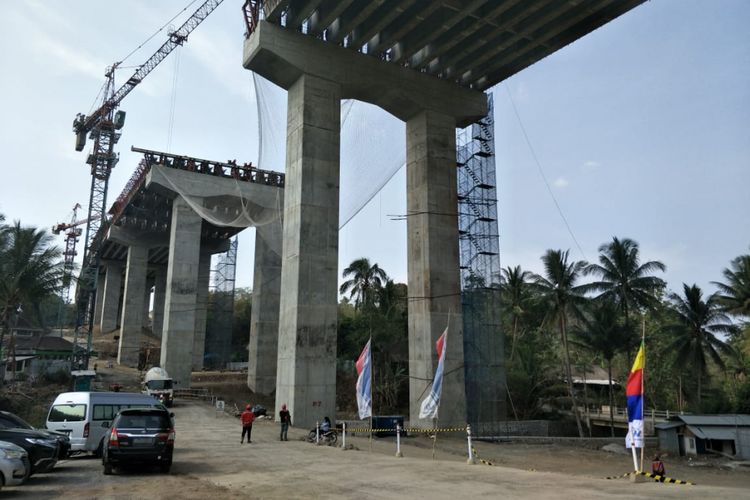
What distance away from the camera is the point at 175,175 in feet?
154

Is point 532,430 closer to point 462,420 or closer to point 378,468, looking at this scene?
point 462,420

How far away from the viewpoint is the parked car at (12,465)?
10367 millimetres

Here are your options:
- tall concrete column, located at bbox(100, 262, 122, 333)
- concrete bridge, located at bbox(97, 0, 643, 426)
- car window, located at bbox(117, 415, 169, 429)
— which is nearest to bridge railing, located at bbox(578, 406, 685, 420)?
concrete bridge, located at bbox(97, 0, 643, 426)

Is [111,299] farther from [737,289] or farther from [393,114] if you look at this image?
[737,289]

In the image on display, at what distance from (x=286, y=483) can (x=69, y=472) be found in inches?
235

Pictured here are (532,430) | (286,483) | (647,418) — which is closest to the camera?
(286,483)

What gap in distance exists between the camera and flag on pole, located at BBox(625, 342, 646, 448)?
11.4 metres

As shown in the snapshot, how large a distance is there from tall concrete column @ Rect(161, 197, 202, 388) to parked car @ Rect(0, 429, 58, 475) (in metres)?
34.7

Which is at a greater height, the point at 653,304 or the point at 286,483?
the point at 653,304

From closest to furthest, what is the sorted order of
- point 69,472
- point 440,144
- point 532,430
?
point 69,472 < point 440,144 < point 532,430

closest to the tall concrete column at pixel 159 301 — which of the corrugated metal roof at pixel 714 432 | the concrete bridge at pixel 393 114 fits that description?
the concrete bridge at pixel 393 114

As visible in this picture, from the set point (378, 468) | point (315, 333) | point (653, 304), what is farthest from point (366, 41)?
point (653, 304)

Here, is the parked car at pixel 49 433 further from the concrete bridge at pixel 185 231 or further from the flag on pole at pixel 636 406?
the concrete bridge at pixel 185 231

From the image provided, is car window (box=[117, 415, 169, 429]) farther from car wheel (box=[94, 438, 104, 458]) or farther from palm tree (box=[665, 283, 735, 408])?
palm tree (box=[665, 283, 735, 408])
